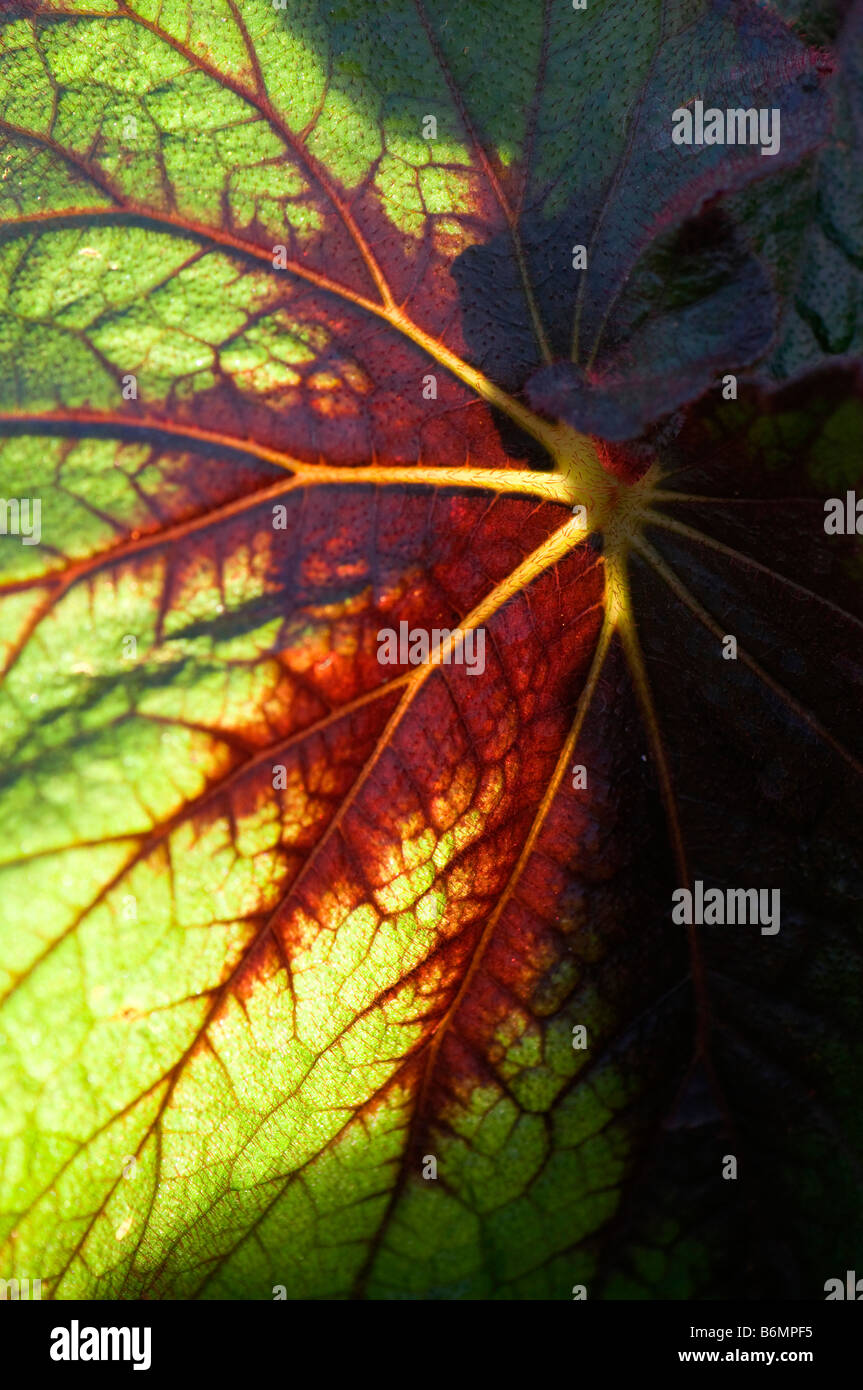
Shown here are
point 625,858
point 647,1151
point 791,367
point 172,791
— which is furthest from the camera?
point 647,1151

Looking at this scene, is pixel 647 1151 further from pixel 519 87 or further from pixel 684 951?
pixel 519 87

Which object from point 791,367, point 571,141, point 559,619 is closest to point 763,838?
point 559,619

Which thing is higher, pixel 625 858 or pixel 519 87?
pixel 519 87

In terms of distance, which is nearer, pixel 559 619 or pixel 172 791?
pixel 172 791

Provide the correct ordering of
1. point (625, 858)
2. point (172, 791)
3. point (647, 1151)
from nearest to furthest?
point (172, 791), point (625, 858), point (647, 1151)

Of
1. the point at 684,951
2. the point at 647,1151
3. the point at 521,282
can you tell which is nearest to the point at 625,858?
the point at 684,951
